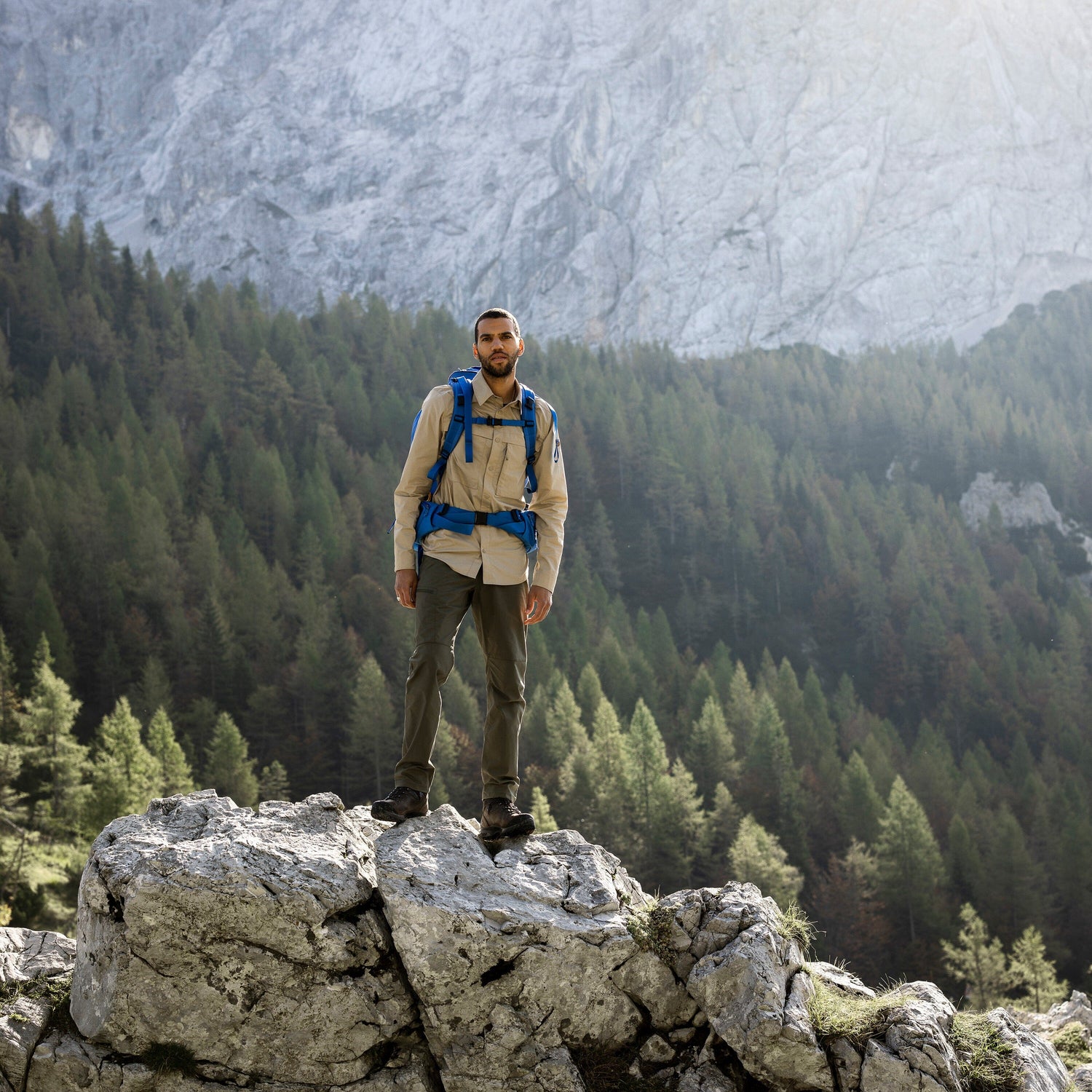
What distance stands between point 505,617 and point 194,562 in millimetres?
67755

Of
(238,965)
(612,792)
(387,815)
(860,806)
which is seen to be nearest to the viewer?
(238,965)

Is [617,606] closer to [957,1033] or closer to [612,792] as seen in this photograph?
[612,792]

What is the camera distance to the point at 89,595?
6312 centimetres

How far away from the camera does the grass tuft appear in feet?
20.7

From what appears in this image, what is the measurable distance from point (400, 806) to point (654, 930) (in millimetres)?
1963

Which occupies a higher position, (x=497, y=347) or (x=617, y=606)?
(x=497, y=347)

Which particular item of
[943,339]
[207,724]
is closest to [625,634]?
[207,724]

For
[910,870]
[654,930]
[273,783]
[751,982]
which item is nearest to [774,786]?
[910,870]

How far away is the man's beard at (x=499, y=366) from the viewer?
24.1 ft

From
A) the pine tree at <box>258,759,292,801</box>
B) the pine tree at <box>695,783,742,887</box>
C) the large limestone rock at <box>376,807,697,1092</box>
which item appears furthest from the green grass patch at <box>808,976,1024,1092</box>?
the pine tree at <box>695,783,742,887</box>

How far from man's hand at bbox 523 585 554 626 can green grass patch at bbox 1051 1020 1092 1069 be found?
571 centimetres

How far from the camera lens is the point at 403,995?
6633 millimetres

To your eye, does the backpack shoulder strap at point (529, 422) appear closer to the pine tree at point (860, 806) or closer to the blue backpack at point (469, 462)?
the blue backpack at point (469, 462)

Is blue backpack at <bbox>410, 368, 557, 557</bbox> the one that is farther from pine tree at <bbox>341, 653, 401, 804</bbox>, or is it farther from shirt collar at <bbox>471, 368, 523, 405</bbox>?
pine tree at <bbox>341, 653, 401, 804</bbox>
